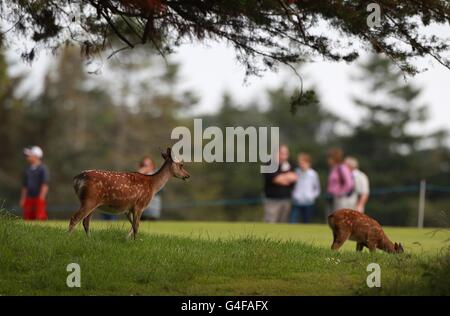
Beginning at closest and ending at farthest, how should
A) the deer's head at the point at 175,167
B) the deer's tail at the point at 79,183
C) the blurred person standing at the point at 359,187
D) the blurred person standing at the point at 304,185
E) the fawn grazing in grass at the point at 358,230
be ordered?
the deer's tail at the point at 79,183 < the deer's head at the point at 175,167 < the fawn grazing in grass at the point at 358,230 < the blurred person standing at the point at 359,187 < the blurred person standing at the point at 304,185

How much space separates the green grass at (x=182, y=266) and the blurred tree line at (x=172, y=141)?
131 feet

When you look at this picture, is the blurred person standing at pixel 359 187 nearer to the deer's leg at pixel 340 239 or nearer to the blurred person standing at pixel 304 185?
the blurred person standing at pixel 304 185

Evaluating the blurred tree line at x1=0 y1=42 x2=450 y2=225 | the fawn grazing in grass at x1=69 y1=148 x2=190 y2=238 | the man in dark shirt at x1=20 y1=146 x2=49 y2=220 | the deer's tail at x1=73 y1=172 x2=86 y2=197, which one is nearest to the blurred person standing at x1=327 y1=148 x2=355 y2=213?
the man in dark shirt at x1=20 y1=146 x2=49 y2=220

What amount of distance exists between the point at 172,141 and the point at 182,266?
55.1m

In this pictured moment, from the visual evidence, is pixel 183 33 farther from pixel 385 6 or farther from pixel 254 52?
pixel 385 6

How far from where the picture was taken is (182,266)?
1290cm

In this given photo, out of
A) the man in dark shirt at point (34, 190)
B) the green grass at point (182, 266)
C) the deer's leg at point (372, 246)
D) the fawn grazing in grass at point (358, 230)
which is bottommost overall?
the green grass at point (182, 266)

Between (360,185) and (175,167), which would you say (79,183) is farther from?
(360,185)

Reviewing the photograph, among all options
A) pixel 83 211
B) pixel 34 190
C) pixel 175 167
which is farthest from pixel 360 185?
pixel 83 211

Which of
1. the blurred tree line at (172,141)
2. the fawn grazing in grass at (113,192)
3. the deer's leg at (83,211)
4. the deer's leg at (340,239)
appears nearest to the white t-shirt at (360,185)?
the deer's leg at (340,239)

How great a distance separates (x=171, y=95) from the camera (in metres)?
76.8

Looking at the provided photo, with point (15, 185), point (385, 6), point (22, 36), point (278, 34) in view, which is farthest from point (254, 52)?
point (15, 185)

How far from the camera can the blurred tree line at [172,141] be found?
192 feet
